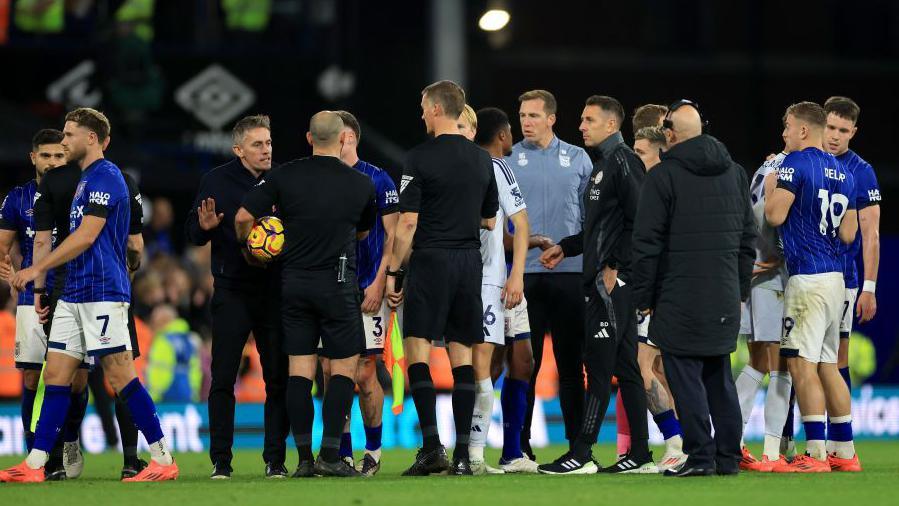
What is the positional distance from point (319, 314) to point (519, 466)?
188 cm

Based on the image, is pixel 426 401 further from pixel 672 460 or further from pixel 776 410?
pixel 776 410

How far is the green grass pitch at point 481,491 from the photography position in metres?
8.45

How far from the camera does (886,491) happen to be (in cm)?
906

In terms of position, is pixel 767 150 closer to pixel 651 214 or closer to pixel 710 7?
pixel 710 7

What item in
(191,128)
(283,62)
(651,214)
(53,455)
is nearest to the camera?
(651,214)

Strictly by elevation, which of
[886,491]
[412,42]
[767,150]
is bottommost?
[886,491]

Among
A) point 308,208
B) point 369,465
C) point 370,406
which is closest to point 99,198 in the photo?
point 308,208

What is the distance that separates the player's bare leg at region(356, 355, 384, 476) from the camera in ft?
35.4

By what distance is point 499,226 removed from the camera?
10.9 meters

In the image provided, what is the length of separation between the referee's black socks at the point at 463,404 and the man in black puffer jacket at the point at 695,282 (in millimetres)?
1222

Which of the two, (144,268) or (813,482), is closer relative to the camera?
(813,482)

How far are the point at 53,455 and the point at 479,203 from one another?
10.6 ft

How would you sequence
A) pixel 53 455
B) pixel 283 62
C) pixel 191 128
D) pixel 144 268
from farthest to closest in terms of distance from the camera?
pixel 283 62 → pixel 191 128 → pixel 144 268 → pixel 53 455

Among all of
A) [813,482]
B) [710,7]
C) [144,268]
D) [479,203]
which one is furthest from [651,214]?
[710,7]
